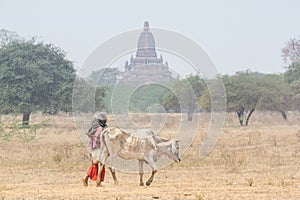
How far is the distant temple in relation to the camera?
15.1 m

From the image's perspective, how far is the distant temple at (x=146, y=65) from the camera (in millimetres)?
15109

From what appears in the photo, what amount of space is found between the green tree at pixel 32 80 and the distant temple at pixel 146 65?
57.7 feet

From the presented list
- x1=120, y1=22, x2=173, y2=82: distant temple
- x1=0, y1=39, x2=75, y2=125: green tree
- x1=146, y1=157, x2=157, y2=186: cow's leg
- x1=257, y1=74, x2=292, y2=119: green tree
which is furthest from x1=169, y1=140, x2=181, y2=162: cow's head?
x1=257, y1=74, x2=292, y2=119: green tree

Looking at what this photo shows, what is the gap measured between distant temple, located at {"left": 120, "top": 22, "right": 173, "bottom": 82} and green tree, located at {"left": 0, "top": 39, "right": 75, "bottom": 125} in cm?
1758

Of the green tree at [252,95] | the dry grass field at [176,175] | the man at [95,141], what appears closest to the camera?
the dry grass field at [176,175]

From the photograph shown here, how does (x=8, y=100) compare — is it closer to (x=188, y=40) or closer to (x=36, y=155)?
(x=36, y=155)

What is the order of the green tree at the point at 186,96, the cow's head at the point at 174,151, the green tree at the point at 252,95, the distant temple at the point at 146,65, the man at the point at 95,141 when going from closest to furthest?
the man at the point at 95,141
the cow's head at the point at 174,151
the distant temple at the point at 146,65
the green tree at the point at 186,96
the green tree at the point at 252,95

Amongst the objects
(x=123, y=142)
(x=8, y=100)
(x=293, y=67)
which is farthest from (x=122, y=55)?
(x=293, y=67)

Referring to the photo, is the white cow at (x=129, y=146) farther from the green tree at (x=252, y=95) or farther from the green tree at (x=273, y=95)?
the green tree at (x=273, y=95)

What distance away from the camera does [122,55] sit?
45.0 ft

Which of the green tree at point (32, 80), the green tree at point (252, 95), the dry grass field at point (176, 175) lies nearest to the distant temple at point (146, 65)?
the dry grass field at point (176, 175)

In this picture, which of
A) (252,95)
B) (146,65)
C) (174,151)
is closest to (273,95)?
(252,95)

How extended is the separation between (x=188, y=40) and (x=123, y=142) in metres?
3.00

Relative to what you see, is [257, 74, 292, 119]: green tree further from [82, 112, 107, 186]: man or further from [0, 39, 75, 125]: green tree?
[82, 112, 107, 186]: man
